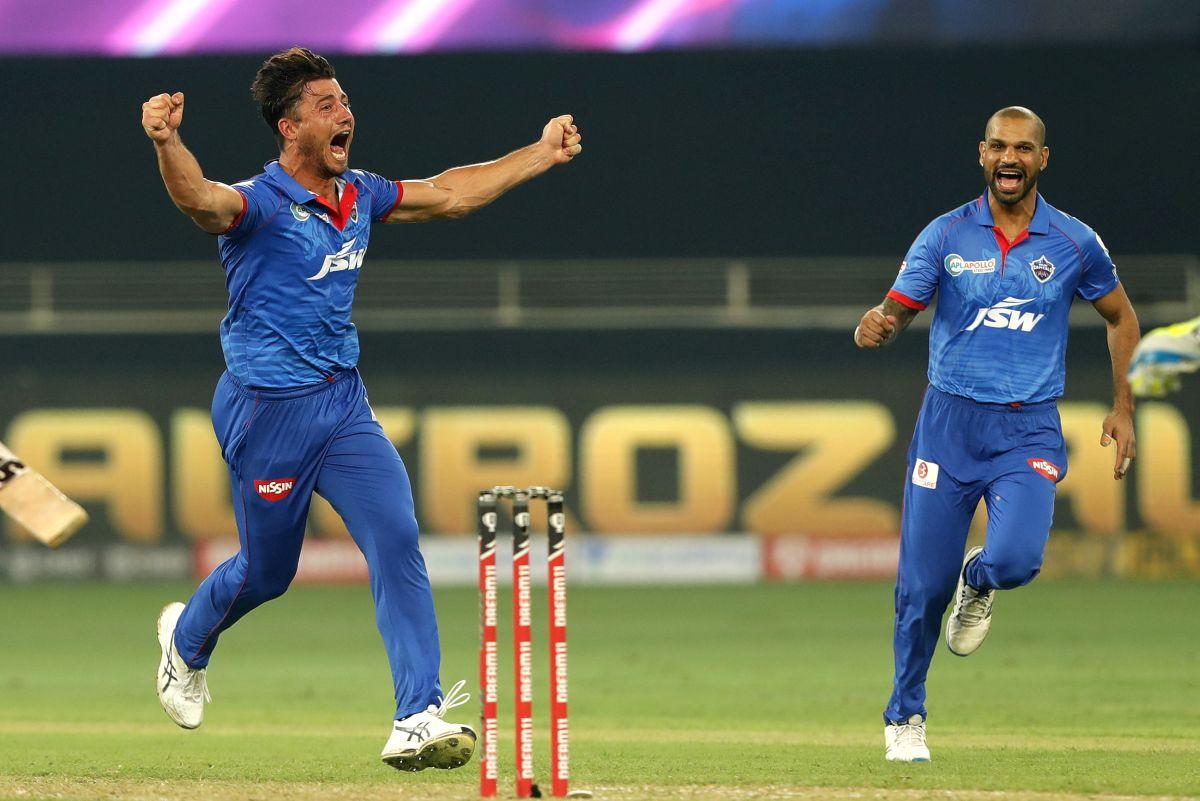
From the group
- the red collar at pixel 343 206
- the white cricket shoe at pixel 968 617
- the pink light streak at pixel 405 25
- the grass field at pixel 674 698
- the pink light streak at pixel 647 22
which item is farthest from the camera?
the pink light streak at pixel 647 22

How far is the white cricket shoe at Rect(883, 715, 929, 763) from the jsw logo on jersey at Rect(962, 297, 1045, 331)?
1.46 meters

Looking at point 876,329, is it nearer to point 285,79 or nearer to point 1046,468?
point 1046,468

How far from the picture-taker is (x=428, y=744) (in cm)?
573

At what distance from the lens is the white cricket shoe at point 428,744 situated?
18.8 ft

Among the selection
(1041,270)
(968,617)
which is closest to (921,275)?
(1041,270)

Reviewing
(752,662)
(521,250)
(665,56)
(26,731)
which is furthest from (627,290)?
(26,731)

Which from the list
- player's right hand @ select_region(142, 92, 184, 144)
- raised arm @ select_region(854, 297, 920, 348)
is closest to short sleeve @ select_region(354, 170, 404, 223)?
player's right hand @ select_region(142, 92, 184, 144)

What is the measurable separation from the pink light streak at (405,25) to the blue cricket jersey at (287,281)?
18620 millimetres

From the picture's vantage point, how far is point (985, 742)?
7.75 metres

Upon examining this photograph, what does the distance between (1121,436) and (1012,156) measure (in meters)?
1.13

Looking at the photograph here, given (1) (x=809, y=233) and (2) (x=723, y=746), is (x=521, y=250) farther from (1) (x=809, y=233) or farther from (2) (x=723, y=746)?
(2) (x=723, y=746)

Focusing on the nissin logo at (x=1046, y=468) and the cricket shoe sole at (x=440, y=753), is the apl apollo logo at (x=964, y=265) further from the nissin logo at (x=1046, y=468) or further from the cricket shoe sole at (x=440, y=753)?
the cricket shoe sole at (x=440, y=753)

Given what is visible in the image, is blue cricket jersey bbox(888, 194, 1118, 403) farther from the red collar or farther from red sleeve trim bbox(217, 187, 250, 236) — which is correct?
red sleeve trim bbox(217, 187, 250, 236)

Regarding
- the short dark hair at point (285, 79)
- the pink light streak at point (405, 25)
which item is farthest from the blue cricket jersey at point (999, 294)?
the pink light streak at point (405, 25)
